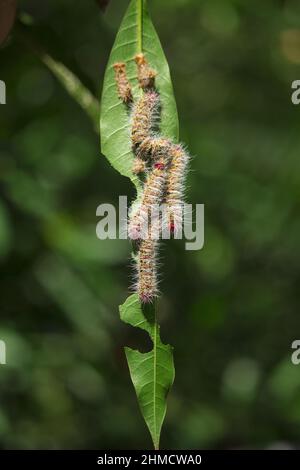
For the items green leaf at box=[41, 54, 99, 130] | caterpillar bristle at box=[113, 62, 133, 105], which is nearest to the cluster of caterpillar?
caterpillar bristle at box=[113, 62, 133, 105]

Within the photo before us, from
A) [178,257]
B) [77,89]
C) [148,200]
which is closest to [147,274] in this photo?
[148,200]

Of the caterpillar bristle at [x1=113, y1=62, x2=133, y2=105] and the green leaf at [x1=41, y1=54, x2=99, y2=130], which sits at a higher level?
the green leaf at [x1=41, y1=54, x2=99, y2=130]

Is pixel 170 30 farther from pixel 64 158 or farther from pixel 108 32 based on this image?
pixel 64 158

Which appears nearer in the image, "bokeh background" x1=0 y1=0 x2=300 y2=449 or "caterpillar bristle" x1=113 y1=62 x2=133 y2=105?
"caterpillar bristle" x1=113 y1=62 x2=133 y2=105

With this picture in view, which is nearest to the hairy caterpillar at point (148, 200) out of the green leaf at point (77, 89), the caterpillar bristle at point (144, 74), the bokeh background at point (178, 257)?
the caterpillar bristle at point (144, 74)

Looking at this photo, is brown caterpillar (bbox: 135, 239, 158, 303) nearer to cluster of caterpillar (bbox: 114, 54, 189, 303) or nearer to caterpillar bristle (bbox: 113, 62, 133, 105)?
cluster of caterpillar (bbox: 114, 54, 189, 303)

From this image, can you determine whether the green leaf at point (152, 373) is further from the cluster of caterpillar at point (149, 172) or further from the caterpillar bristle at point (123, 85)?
the caterpillar bristle at point (123, 85)
